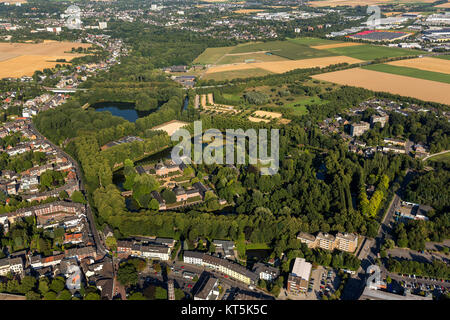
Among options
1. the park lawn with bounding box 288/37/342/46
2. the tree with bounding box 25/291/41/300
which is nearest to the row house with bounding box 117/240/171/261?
the tree with bounding box 25/291/41/300

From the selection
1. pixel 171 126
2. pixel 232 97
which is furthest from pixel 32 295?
pixel 232 97

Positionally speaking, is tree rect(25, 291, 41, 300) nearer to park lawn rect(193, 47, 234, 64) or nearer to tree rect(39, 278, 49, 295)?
tree rect(39, 278, 49, 295)

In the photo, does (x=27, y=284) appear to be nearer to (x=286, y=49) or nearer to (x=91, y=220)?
(x=91, y=220)

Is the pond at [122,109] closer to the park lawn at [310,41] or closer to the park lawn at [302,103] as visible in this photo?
the park lawn at [302,103]

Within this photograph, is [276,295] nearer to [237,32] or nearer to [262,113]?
[262,113]

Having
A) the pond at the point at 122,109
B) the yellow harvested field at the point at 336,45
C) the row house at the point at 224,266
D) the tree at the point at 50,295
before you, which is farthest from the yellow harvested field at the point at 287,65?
the tree at the point at 50,295

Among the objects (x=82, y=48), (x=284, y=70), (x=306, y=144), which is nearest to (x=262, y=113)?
(x=306, y=144)
